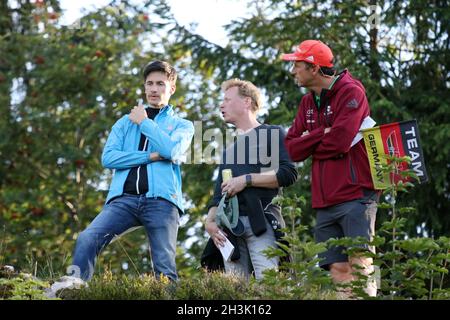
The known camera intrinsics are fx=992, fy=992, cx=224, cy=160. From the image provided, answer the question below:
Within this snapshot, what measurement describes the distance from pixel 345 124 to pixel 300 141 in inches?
13.4

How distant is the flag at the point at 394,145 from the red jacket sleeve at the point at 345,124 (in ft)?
0.44

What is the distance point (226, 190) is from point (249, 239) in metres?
0.36

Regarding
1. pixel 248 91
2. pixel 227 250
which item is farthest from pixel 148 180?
pixel 248 91

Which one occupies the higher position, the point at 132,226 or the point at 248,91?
the point at 248,91

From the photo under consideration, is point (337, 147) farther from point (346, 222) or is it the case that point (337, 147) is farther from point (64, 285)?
point (64, 285)

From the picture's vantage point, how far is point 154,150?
673 cm

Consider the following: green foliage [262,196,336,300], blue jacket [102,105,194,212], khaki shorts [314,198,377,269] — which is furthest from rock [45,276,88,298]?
khaki shorts [314,198,377,269]

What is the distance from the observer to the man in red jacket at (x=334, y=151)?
19.8 ft

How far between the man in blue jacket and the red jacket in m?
0.88

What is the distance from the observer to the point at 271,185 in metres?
6.54

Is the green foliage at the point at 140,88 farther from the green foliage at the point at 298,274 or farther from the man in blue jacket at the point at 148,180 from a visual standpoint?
the green foliage at the point at 298,274

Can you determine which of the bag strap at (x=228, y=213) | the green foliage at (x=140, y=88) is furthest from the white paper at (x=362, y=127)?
the green foliage at (x=140, y=88)

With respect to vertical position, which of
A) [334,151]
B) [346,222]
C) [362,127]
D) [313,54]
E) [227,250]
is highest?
[313,54]
